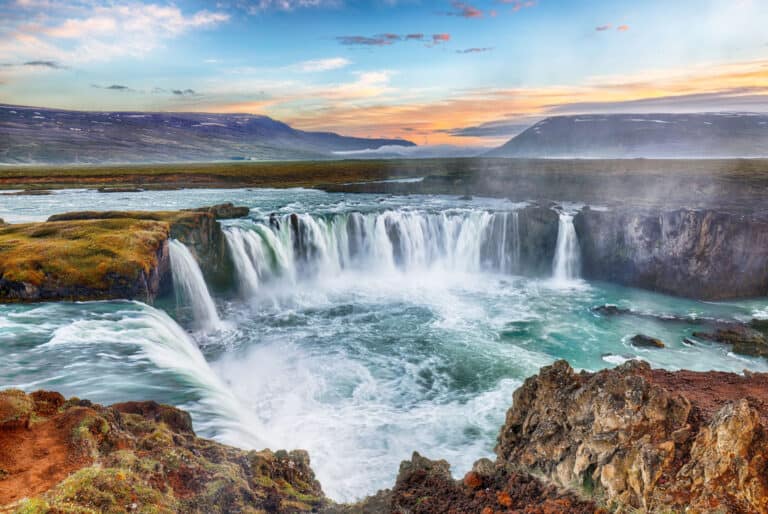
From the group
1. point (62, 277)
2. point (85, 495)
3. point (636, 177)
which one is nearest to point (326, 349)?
point (62, 277)

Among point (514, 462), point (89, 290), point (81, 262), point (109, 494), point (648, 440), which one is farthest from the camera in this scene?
point (81, 262)

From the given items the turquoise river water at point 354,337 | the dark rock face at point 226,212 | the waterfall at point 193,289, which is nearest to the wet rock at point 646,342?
the turquoise river water at point 354,337

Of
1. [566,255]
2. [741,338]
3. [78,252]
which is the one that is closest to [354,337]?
[78,252]

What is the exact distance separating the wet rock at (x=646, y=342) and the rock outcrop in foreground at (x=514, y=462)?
1502 centimetres

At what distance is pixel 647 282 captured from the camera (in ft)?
115

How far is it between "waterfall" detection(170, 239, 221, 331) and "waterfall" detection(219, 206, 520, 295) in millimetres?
9005

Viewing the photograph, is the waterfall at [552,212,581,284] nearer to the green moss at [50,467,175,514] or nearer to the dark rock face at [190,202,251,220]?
the dark rock face at [190,202,251,220]

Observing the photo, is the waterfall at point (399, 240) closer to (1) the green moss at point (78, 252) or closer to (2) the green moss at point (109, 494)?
(1) the green moss at point (78, 252)

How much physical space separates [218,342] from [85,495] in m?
19.5

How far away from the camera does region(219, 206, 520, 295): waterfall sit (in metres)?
37.9

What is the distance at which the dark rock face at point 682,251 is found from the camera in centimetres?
3186

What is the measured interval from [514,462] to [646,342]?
1888cm

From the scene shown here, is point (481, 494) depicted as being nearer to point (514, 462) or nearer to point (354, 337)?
point (514, 462)

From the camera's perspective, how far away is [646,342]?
77.8 ft
